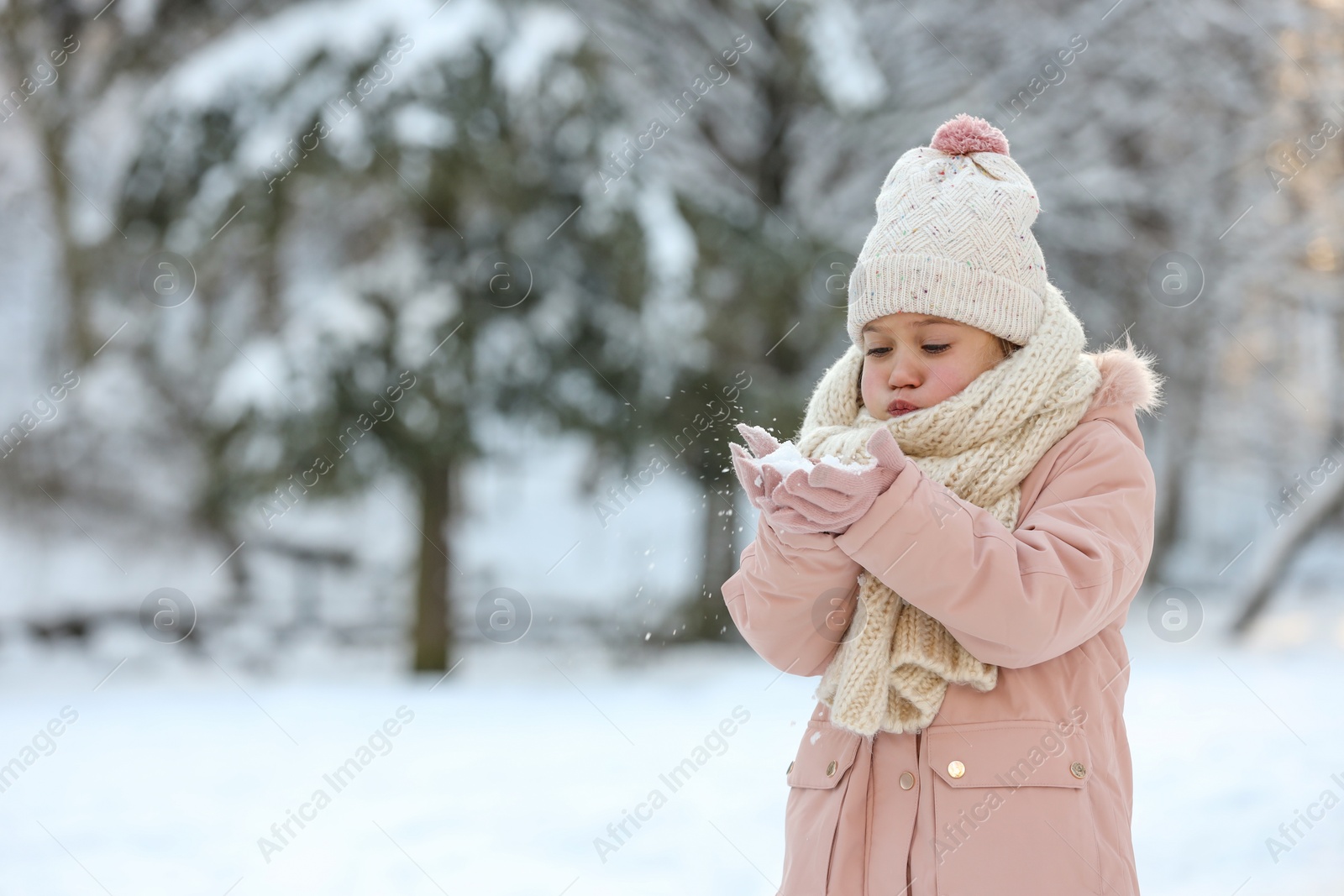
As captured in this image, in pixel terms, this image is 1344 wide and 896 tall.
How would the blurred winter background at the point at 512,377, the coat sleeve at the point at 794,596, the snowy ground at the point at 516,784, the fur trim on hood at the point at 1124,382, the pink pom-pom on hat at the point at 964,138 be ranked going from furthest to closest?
the blurred winter background at the point at 512,377 → the snowy ground at the point at 516,784 → the pink pom-pom on hat at the point at 964,138 → the fur trim on hood at the point at 1124,382 → the coat sleeve at the point at 794,596

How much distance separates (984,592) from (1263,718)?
4535mm

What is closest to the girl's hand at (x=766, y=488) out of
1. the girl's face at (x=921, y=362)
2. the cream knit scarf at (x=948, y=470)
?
the cream knit scarf at (x=948, y=470)

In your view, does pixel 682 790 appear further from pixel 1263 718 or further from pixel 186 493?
pixel 186 493

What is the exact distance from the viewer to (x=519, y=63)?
6586 millimetres

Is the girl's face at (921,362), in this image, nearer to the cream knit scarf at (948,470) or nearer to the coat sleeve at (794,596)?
the cream knit scarf at (948,470)

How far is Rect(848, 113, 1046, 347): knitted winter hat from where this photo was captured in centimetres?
171

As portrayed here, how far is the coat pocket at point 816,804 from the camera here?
1.61 meters

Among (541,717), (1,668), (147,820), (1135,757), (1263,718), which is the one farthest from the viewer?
(1,668)

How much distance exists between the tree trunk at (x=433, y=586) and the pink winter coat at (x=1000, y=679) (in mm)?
5855

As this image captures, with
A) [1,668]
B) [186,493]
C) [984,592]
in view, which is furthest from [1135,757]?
[186,493]

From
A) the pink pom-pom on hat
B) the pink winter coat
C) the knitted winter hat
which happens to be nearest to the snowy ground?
the pink winter coat

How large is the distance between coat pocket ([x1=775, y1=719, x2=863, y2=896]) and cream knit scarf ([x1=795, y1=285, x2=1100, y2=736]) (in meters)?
0.07

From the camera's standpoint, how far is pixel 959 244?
67.7 inches

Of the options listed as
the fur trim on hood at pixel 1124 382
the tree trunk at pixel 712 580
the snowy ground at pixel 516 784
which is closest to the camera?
the fur trim on hood at pixel 1124 382
